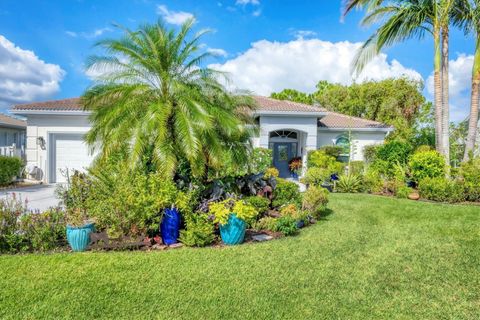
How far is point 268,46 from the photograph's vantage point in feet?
67.6

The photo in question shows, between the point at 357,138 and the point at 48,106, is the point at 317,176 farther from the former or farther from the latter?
the point at 48,106

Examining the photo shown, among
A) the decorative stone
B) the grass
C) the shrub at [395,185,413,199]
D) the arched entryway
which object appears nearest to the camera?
the grass

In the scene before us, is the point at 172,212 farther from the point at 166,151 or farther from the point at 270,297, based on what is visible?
the point at 270,297

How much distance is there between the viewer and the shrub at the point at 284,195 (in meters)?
9.23

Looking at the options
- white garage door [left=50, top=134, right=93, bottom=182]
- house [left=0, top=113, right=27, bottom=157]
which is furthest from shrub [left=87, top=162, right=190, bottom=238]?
house [left=0, top=113, right=27, bottom=157]

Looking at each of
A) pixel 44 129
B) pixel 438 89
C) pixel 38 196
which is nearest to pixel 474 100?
pixel 438 89

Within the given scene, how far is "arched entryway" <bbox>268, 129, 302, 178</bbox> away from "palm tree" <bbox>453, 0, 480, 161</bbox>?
916 cm

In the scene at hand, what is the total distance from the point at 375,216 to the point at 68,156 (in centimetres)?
1535

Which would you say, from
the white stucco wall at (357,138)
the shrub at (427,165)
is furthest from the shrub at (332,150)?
the shrub at (427,165)

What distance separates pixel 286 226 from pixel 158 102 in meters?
A: 4.47

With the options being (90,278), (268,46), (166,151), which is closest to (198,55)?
(166,151)

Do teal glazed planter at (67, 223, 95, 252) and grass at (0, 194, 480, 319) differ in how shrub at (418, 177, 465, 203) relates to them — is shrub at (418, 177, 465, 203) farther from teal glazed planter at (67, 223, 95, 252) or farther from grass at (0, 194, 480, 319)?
teal glazed planter at (67, 223, 95, 252)

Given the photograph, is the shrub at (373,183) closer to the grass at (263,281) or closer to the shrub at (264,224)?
the grass at (263,281)

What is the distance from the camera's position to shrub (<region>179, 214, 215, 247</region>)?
20.1 feet
